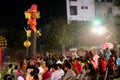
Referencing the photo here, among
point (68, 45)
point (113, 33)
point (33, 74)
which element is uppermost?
point (33, 74)

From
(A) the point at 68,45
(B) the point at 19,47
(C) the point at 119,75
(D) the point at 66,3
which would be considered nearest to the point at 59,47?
(A) the point at 68,45

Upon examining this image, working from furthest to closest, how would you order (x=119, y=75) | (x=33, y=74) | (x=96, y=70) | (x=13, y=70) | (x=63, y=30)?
(x=63, y=30) → (x=119, y=75) → (x=96, y=70) → (x=13, y=70) → (x=33, y=74)

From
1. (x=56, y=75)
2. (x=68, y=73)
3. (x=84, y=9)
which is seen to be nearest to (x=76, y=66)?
(x=68, y=73)

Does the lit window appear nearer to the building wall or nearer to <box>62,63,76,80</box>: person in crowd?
the building wall

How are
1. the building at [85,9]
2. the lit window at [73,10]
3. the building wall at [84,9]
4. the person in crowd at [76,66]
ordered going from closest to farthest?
the person in crowd at [76,66] → the lit window at [73,10] → the building at [85,9] → the building wall at [84,9]

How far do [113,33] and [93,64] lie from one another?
2203cm

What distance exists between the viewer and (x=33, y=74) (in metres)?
10.6

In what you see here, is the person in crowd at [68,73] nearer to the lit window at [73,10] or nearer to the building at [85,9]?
the building at [85,9]

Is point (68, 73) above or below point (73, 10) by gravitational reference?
above

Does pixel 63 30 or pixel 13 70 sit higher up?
pixel 13 70

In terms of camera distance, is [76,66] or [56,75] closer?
[56,75]

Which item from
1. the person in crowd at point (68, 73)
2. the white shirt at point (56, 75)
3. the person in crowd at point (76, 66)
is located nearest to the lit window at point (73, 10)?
the person in crowd at point (76, 66)

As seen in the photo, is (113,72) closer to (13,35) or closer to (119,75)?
(119,75)

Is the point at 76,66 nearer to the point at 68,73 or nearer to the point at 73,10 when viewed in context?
the point at 68,73
